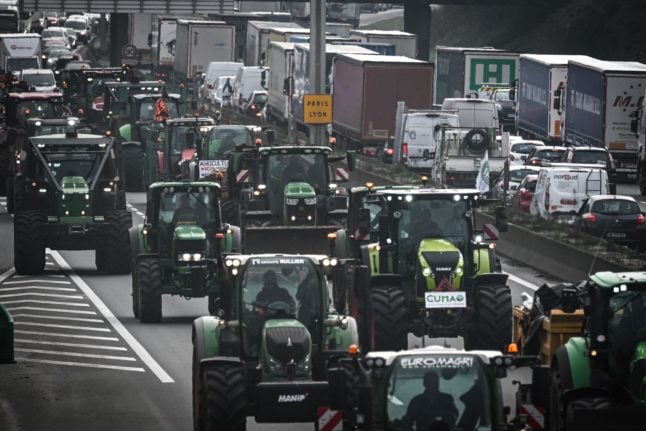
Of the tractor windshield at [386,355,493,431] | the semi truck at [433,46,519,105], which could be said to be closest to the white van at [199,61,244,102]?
the semi truck at [433,46,519,105]

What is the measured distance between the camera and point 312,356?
21.8 metres

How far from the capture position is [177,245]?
32.4m

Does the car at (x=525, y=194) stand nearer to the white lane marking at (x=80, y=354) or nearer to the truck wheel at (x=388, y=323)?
the white lane marking at (x=80, y=354)

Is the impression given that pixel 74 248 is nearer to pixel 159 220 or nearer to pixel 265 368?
pixel 159 220

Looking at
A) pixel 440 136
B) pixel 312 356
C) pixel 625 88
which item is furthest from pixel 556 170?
pixel 312 356

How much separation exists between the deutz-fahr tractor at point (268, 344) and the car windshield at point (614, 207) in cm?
2128

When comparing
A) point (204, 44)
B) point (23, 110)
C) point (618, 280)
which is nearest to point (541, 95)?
point (23, 110)

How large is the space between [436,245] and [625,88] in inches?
1445

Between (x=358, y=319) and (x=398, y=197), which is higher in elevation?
(x=398, y=197)

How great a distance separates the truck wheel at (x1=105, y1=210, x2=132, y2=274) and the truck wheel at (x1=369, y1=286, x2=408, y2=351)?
12988 mm

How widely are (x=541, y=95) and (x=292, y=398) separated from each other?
166ft

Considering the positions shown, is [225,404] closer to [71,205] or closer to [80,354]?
[80,354]

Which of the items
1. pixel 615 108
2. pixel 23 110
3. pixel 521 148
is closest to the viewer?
pixel 23 110

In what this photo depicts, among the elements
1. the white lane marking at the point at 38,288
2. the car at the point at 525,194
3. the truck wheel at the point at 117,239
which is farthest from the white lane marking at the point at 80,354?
the car at the point at 525,194
